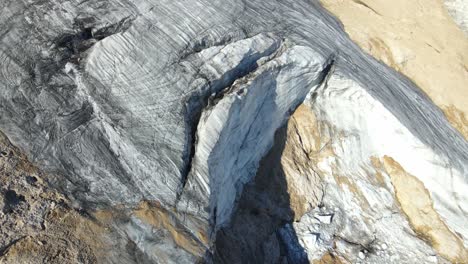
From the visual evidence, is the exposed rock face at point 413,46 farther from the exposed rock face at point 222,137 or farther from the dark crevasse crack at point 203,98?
the dark crevasse crack at point 203,98

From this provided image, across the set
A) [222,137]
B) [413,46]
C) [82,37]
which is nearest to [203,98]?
[222,137]

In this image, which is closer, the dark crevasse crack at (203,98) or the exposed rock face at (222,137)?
the exposed rock face at (222,137)

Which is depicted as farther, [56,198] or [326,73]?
[326,73]

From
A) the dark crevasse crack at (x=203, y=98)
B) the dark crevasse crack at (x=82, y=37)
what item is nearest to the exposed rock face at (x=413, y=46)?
the dark crevasse crack at (x=203, y=98)

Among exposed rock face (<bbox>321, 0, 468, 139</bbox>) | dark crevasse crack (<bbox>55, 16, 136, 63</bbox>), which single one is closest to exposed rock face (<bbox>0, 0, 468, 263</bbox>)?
dark crevasse crack (<bbox>55, 16, 136, 63</bbox>)

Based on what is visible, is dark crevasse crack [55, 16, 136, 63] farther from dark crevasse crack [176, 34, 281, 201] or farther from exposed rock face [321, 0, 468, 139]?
exposed rock face [321, 0, 468, 139]

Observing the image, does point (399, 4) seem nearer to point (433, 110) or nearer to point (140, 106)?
point (433, 110)

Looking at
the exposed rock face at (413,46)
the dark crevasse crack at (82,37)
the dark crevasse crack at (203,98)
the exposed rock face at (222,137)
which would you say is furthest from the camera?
the exposed rock face at (413,46)

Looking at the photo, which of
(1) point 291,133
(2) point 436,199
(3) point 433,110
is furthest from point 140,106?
(3) point 433,110

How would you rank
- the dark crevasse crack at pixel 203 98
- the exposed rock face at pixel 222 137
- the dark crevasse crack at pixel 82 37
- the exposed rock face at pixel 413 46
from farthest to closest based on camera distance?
the exposed rock face at pixel 413 46
the dark crevasse crack at pixel 203 98
the dark crevasse crack at pixel 82 37
the exposed rock face at pixel 222 137
